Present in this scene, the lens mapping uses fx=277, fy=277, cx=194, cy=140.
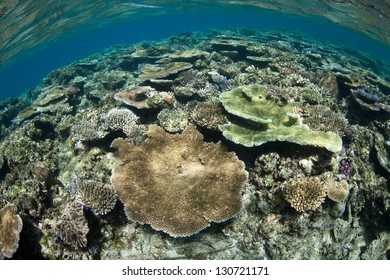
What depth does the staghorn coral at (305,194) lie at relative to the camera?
4.93 meters

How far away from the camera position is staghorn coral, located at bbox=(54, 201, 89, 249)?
4742 mm

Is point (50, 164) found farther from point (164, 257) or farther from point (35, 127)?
point (164, 257)

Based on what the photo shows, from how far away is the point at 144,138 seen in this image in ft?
20.6

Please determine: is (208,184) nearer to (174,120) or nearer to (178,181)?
(178,181)

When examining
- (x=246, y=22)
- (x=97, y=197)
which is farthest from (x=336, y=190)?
(x=246, y=22)

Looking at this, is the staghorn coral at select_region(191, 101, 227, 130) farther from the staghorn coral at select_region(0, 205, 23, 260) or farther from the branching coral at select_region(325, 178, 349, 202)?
the staghorn coral at select_region(0, 205, 23, 260)

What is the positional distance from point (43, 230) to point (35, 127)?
5.09 m

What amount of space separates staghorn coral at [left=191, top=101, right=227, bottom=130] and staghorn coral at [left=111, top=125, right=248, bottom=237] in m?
0.39

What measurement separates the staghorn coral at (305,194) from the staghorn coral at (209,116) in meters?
2.09

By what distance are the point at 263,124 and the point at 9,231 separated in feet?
16.4

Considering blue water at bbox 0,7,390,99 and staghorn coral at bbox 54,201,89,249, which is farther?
blue water at bbox 0,7,390,99

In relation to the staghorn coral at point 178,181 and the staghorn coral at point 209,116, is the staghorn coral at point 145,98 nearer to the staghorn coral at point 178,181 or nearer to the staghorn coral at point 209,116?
the staghorn coral at point 209,116

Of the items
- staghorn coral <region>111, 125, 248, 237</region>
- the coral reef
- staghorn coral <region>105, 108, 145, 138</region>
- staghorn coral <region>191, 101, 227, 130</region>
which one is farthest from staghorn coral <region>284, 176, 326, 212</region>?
staghorn coral <region>105, 108, 145, 138</region>

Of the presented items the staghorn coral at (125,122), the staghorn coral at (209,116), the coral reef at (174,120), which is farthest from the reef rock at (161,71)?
the staghorn coral at (209,116)
